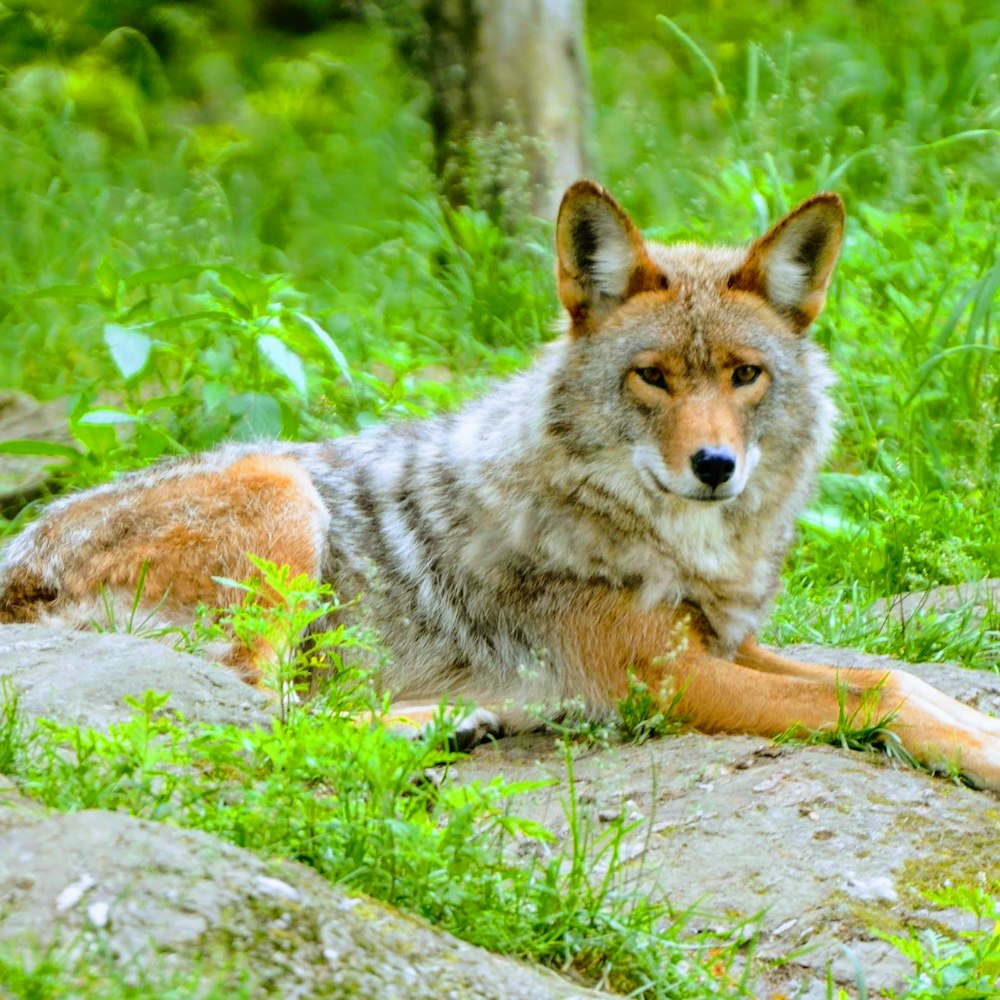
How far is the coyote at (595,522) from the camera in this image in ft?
14.4

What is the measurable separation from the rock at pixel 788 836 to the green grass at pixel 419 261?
0.96ft

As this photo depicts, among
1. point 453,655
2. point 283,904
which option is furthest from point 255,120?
point 283,904

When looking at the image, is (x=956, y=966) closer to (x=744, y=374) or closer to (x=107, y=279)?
(x=744, y=374)

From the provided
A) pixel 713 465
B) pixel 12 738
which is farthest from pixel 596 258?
pixel 12 738

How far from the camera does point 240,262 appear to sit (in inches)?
326

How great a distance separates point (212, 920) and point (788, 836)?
1740 millimetres

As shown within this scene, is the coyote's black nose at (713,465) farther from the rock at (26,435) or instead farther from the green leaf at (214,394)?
the rock at (26,435)

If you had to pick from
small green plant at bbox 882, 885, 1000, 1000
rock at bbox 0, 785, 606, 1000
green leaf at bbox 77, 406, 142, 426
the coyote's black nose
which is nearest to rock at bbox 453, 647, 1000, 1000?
small green plant at bbox 882, 885, 1000, 1000

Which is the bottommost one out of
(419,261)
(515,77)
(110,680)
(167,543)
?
(167,543)

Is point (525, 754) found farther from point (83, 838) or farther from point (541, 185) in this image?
point (541, 185)

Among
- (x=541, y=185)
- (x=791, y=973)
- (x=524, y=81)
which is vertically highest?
(x=524, y=81)

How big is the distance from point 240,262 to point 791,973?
20.4 feet

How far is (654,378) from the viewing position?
14.6ft

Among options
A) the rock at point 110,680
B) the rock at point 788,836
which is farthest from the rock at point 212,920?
the rock at point 110,680
